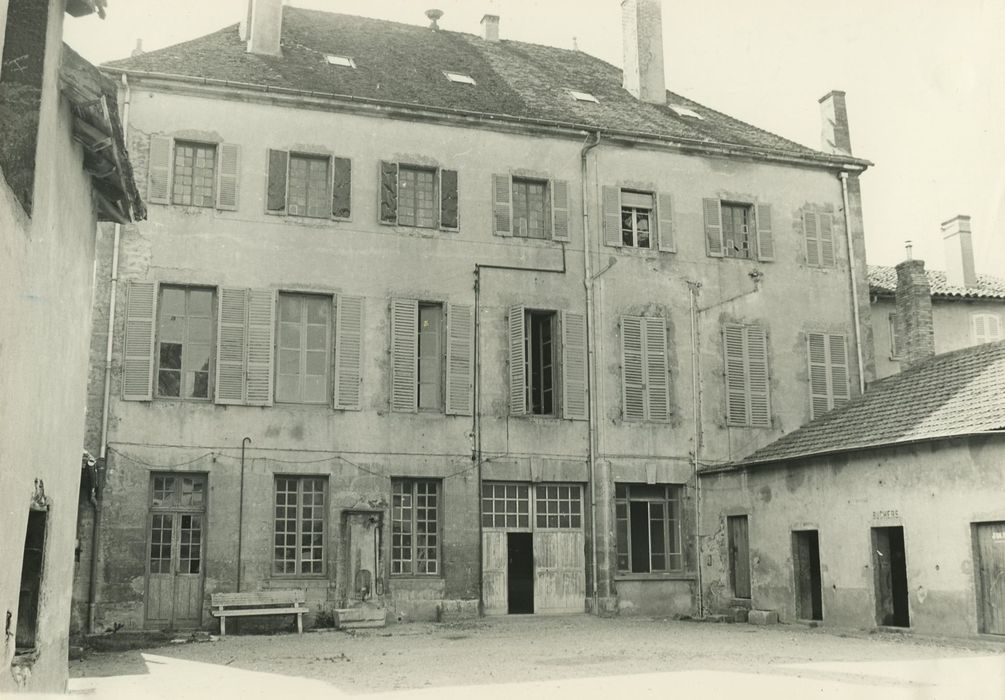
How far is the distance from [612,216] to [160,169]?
856cm

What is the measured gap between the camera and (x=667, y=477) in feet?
65.8

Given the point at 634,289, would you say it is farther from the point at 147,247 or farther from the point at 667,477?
the point at 147,247

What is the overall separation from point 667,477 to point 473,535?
13.3 feet

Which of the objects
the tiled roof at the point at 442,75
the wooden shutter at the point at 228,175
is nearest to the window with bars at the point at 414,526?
the wooden shutter at the point at 228,175

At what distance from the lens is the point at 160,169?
18078 mm

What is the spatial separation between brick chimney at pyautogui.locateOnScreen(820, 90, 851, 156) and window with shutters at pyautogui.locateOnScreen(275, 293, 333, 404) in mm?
11899

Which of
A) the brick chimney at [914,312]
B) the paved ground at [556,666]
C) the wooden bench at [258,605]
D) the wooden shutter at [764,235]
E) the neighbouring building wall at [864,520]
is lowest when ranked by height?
the paved ground at [556,666]

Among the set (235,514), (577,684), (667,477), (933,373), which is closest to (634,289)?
(667,477)

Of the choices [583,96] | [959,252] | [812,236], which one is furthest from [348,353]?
[959,252]

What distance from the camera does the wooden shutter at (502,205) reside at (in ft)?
65.4

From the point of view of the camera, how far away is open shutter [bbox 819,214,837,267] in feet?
72.4

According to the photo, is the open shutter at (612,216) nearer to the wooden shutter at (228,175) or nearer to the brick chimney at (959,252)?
the wooden shutter at (228,175)

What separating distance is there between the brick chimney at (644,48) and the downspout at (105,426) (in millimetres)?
11165

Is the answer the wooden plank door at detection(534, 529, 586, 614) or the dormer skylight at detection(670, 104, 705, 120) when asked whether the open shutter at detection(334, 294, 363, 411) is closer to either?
the wooden plank door at detection(534, 529, 586, 614)
